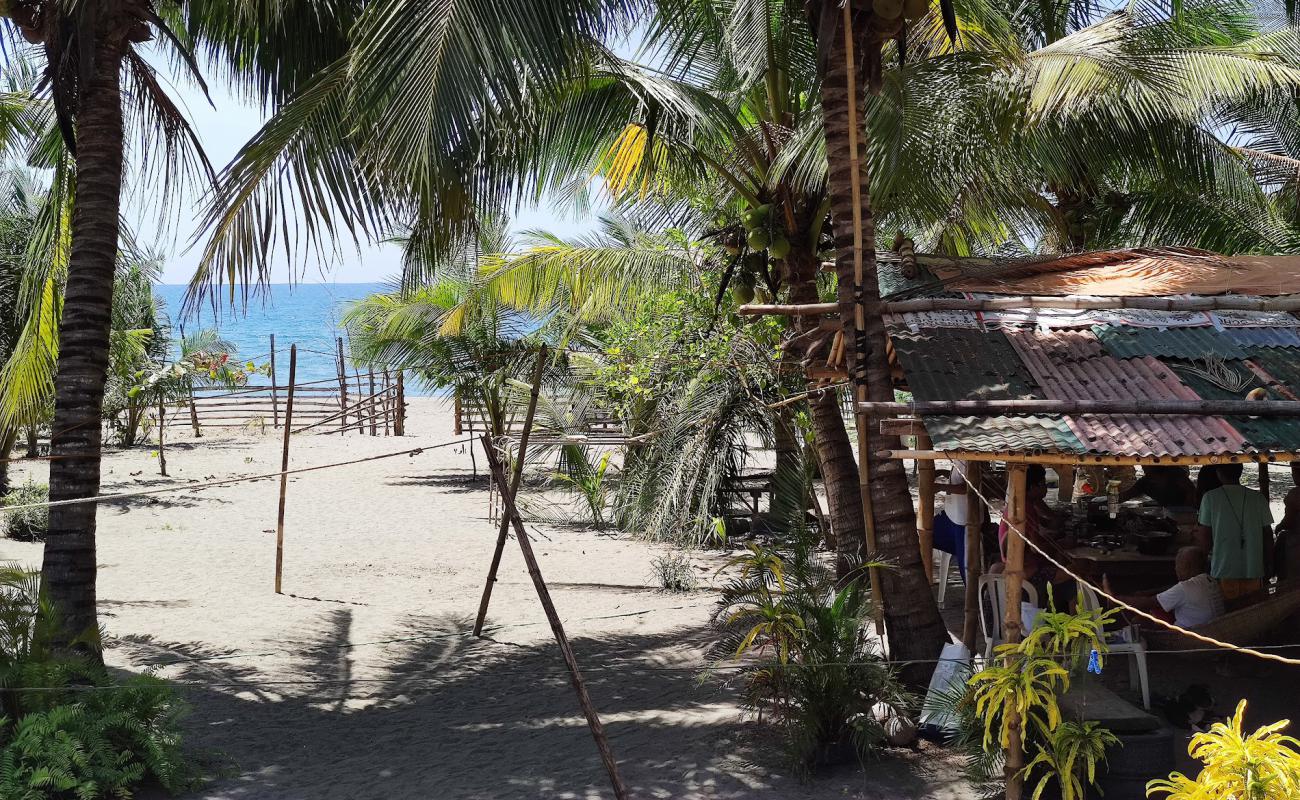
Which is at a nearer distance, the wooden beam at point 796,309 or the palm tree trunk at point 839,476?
the wooden beam at point 796,309

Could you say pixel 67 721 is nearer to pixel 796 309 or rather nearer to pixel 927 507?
pixel 796 309

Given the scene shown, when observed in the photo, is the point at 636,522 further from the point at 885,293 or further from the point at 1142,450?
the point at 1142,450

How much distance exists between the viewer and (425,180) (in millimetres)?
5383

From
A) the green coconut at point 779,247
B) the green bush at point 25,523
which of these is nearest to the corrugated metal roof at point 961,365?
the green coconut at point 779,247

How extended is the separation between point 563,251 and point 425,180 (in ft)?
24.0

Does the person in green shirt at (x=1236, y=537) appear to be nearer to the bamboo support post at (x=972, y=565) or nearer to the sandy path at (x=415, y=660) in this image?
the bamboo support post at (x=972, y=565)

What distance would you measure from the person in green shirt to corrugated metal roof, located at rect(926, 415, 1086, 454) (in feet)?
5.97

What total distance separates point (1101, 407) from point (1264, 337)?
152 centimetres

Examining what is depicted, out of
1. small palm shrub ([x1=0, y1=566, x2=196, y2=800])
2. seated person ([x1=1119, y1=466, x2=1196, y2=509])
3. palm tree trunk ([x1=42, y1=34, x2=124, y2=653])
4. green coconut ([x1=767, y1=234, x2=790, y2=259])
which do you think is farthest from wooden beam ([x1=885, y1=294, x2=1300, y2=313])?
palm tree trunk ([x1=42, y1=34, x2=124, y2=653])

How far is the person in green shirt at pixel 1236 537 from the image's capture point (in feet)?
20.6

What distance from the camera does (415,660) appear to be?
850 cm

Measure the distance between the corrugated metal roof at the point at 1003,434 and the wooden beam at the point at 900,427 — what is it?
0.91 ft

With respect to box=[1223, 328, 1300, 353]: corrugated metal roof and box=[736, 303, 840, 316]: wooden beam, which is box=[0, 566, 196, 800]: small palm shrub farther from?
box=[1223, 328, 1300, 353]: corrugated metal roof

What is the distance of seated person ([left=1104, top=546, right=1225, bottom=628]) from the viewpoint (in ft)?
20.6
